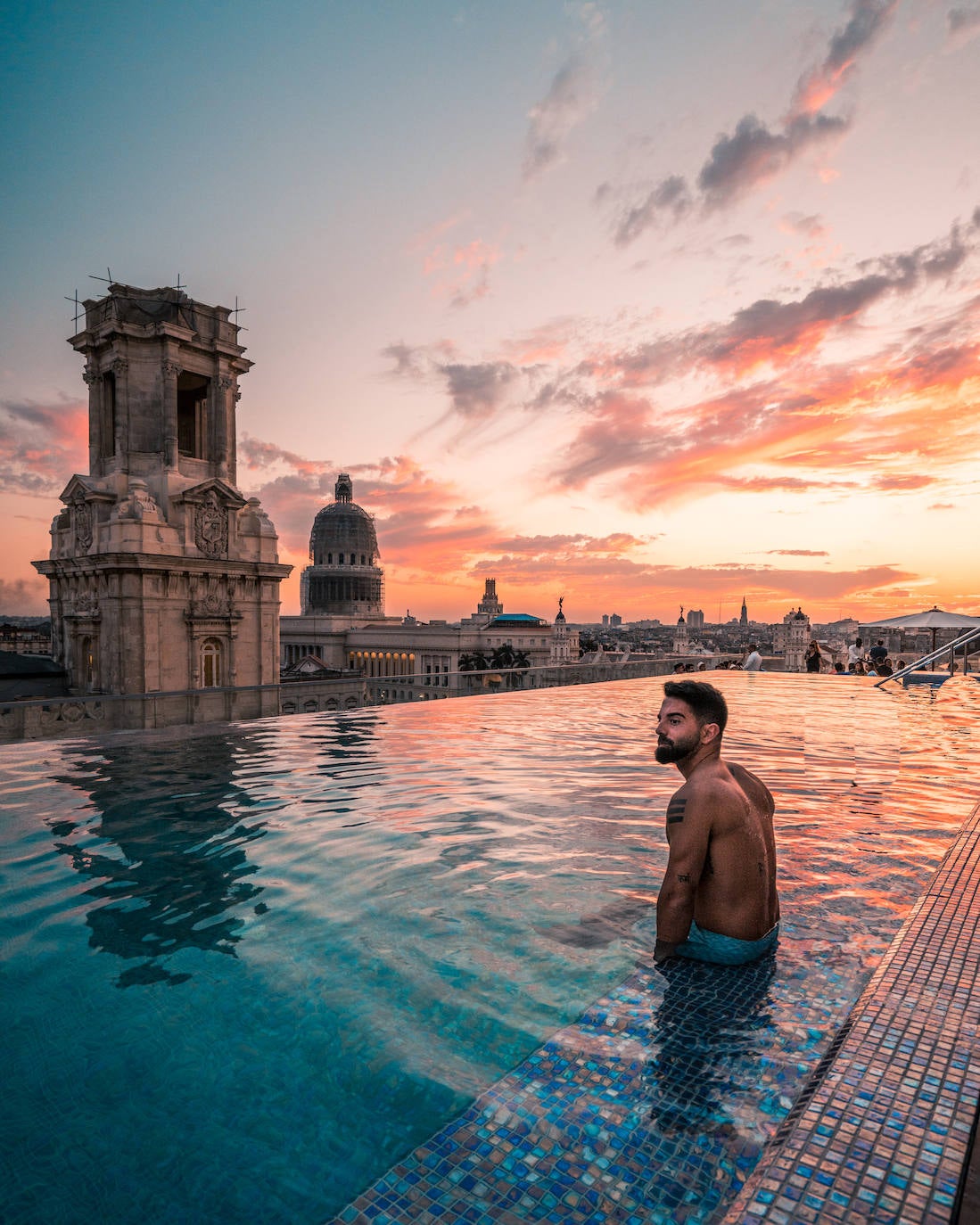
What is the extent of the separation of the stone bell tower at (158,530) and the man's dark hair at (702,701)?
21.2 metres

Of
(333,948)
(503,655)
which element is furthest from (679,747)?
(503,655)

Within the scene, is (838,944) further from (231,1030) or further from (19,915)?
(19,915)

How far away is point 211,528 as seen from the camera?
24188mm

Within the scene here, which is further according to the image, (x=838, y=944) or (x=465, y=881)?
(x=465, y=881)

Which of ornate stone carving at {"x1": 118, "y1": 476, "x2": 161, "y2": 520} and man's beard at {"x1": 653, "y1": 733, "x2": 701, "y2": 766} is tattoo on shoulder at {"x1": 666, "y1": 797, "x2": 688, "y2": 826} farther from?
ornate stone carving at {"x1": 118, "y1": 476, "x2": 161, "y2": 520}

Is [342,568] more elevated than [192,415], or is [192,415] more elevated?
[342,568]

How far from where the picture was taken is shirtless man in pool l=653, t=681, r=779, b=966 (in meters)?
3.56

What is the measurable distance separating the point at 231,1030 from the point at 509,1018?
1365 millimetres

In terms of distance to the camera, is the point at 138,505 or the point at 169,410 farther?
the point at 169,410

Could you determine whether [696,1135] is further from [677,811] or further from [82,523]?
[82,523]

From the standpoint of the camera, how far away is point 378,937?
14.1 feet

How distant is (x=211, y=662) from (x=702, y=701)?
23.2m

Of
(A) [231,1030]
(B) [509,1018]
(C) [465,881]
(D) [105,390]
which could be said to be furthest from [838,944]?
(D) [105,390]

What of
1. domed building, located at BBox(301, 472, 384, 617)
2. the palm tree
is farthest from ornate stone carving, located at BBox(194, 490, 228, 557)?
domed building, located at BBox(301, 472, 384, 617)
